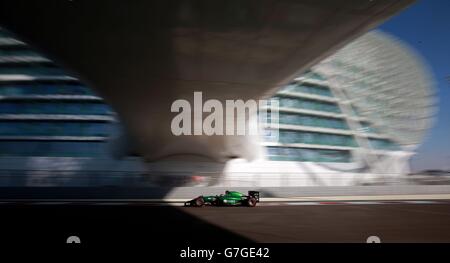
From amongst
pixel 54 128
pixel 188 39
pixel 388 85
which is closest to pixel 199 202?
pixel 188 39

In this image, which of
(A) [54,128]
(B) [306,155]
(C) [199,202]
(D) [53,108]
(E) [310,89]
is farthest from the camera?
(E) [310,89]

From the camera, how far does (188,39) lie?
1106cm

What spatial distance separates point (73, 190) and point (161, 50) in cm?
→ 1361

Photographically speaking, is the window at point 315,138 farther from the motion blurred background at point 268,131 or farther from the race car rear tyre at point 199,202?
the race car rear tyre at point 199,202

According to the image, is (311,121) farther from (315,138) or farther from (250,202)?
(250,202)

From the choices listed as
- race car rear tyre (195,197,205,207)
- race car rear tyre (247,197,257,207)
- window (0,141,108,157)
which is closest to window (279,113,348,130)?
window (0,141,108,157)

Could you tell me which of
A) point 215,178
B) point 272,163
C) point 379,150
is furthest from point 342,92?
point 215,178

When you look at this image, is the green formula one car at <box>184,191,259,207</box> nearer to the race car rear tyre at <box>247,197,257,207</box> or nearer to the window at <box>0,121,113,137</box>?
the race car rear tyre at <box>247,197,257,207</box>

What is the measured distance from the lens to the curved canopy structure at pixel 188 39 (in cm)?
898

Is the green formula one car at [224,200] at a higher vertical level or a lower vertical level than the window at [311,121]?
lower

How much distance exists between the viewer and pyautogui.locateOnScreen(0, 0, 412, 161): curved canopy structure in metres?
8.98

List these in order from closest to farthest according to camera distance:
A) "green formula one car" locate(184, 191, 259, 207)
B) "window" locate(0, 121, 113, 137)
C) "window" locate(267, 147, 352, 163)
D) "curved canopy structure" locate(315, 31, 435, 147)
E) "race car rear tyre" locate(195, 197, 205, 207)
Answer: "race car rear tyre" locate(195, 197, 205, 207), "green formula one car" locate(184, 191, 259, 207), "window" locate(0, 121, 113, 137), "window" locate(267, 147, 352, 163), "curved canopy structure" locate(315, 31, 435, 147)

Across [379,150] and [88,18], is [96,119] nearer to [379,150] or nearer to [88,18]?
[88,18]

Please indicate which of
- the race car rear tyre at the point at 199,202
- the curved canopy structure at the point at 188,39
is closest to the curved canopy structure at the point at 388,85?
the curved canopy structure at the point at 188,39
